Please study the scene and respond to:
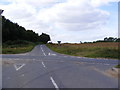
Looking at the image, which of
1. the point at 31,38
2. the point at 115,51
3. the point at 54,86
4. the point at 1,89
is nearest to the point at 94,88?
the point at 54,86

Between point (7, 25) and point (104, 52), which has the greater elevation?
point (7, 25)

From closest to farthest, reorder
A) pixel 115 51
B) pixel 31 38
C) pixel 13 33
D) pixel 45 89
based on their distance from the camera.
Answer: pixel 45 89, pixel 115 51, pixel 13 33, pixel 31 38

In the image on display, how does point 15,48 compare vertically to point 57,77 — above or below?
above

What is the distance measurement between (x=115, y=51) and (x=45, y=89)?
111 feet

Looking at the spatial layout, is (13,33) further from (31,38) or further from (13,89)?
(13,89)

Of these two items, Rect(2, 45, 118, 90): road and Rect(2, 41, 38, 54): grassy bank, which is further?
Rect(2, 41, 38, 54): grassy bank

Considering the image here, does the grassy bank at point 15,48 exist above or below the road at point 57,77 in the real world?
above

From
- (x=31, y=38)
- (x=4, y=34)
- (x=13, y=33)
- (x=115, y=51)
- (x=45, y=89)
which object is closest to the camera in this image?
Answer: (x=45, y=89)

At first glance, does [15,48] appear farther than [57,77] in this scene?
Yes

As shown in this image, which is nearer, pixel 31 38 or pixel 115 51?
pixel 115 51

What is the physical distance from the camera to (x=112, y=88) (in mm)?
11852

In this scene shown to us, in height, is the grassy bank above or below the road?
above

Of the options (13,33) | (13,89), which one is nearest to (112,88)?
(13,89)

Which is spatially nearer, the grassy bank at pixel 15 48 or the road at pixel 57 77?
the road at pixel 57 77
